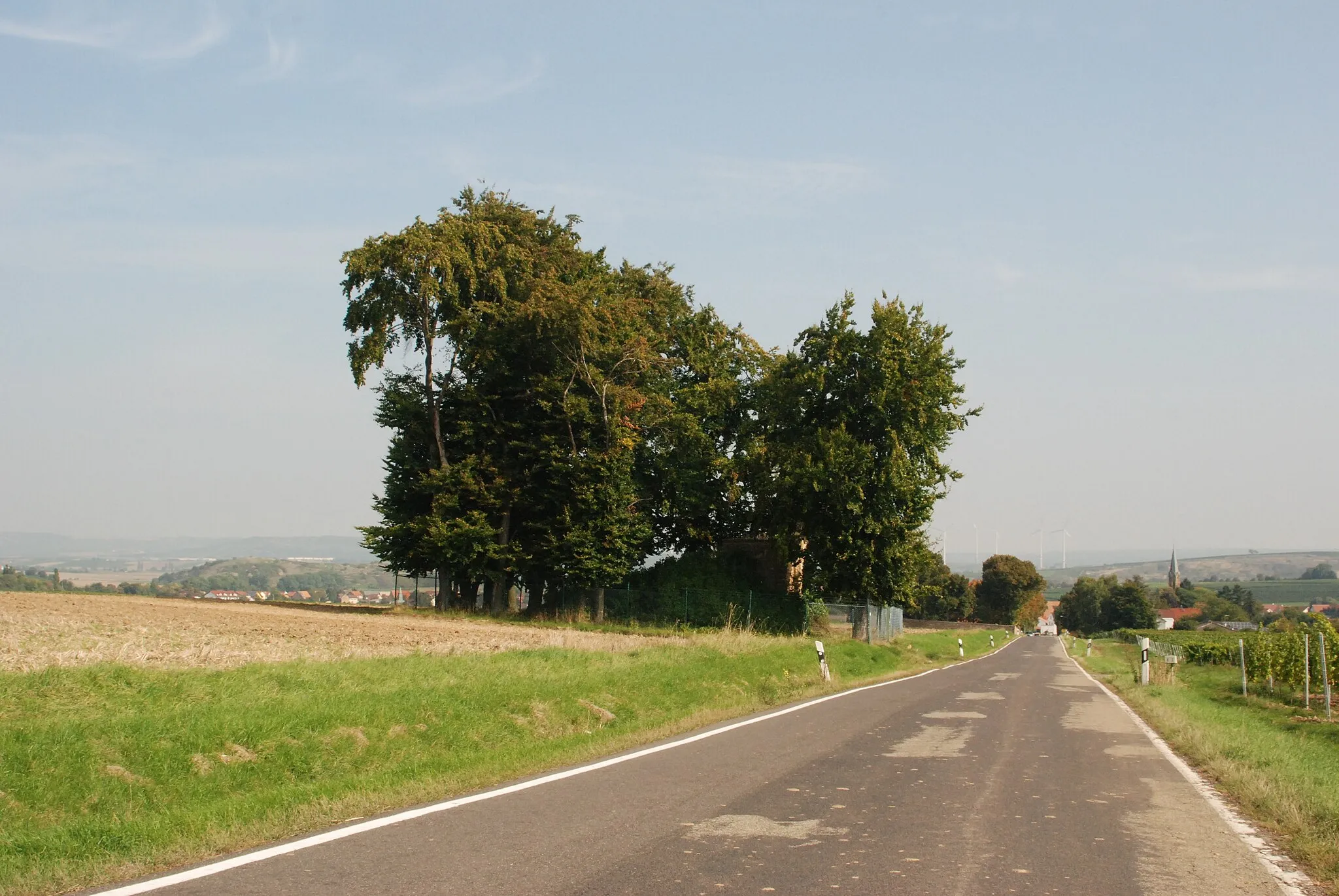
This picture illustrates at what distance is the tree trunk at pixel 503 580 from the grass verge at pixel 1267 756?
2605 centimetres

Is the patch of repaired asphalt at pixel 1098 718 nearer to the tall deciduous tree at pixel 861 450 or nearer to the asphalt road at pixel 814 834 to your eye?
the asphalt road at pixel 814 834

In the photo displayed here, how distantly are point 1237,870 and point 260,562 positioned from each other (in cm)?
18471

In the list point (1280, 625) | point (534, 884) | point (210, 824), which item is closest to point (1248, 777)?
point (534, 884)

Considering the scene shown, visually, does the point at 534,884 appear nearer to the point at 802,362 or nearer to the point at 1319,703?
the point at 1319,703

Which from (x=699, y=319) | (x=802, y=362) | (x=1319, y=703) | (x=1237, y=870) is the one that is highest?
(x=699, y=319)

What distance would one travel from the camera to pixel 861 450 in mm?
41375

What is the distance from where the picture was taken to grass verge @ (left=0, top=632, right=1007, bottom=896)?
303 inches

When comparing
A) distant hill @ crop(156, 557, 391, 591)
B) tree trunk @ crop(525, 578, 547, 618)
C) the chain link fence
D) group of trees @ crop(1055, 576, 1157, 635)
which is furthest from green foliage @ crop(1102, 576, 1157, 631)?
tree trunk @ crop(525, 578, 547, 618)

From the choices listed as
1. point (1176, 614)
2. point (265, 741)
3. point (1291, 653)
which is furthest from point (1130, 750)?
point (1176, 614)

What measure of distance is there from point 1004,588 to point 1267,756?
131 metres

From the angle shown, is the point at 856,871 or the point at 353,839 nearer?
the point at 856,871

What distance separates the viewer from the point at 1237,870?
6.93 meters

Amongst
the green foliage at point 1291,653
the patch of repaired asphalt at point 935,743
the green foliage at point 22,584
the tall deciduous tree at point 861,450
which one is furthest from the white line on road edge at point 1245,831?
the green foliage at point 22,584

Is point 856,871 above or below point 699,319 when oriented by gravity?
below
